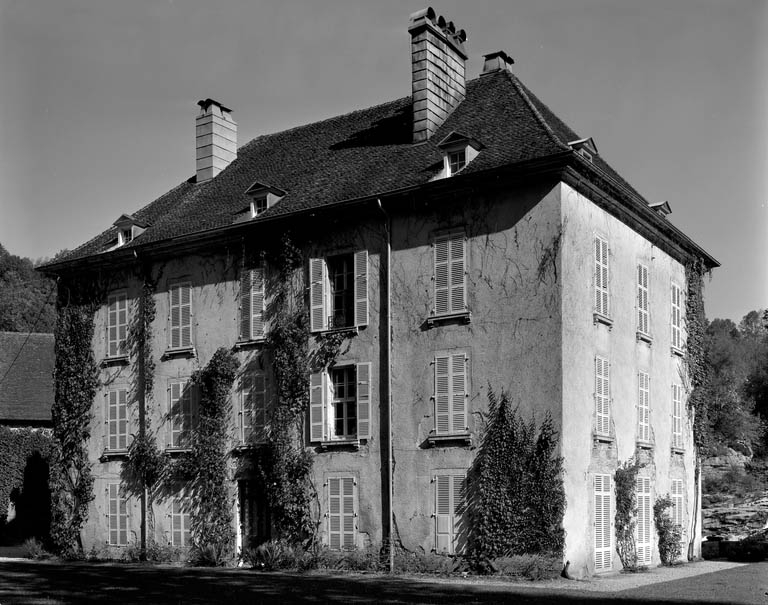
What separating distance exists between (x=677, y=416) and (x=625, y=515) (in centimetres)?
535

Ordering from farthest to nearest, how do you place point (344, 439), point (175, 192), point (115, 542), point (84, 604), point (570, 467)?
point (175, 192)
point (115, 542)
point (344, 439)
point (570, 467)
point (84, 604)

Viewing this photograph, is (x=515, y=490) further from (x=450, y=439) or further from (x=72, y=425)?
(x=72, y=425)

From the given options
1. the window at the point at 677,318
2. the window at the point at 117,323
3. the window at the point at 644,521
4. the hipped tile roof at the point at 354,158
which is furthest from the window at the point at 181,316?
the window at the point at 677,318

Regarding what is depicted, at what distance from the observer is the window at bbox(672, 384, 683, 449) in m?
25.5

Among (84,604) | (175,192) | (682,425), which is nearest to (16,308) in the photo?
(175,192)

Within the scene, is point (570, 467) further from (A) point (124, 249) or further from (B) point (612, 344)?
(A) point (124, 249)

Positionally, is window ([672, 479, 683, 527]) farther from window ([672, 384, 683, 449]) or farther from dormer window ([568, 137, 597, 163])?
dormer window ([568, 137, 597, 163])

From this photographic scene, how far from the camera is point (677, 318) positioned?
26.4 meters

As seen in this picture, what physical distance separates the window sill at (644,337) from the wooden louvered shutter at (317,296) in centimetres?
740

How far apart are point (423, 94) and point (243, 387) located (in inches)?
325

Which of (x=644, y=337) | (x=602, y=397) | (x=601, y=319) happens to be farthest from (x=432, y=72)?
(x=602, y=397)

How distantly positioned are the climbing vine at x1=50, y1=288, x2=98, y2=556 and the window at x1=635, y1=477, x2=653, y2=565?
1411 cm

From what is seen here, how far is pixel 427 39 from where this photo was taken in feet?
78.0

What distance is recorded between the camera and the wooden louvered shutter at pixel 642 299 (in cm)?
2364
